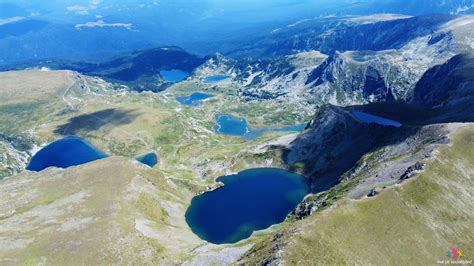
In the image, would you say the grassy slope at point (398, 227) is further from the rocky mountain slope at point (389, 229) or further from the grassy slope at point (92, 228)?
the grassy slope at point (92, 228)

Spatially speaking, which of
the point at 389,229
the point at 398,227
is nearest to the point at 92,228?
the point at 389,229

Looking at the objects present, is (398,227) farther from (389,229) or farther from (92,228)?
(92,228)

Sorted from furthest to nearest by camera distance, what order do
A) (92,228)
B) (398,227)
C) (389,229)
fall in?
(92,228)
(398,227)
(389,229)

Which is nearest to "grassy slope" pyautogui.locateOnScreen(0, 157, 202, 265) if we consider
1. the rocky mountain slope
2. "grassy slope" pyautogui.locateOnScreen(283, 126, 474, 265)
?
the rocky mountain slope

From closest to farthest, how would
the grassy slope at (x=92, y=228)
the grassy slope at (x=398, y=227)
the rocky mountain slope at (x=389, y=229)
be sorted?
the rocky mountain slope at (x=389, y=229) < the grassy slope at (x=398, y=227) < the grassy slope at (x=92, y=228)

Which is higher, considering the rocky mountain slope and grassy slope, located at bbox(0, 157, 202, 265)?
the rocky mountain slope

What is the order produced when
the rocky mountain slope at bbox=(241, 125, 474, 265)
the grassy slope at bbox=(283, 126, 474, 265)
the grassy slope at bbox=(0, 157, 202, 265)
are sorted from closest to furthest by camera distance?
the rocky mountain slope at bbox=(241, 125, 474, 265), the grassy slope at bbox=(283, 126, 474, 265), the grassy slope at bbox=(0, 157, 202, 265)

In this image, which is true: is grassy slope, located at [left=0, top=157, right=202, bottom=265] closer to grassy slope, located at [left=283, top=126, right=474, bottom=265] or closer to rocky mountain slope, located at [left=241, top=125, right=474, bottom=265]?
rocky mountain slope, located at [left=241, top=125, right=474, bottom=265]

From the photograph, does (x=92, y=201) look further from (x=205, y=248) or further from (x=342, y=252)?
(x=342, y=252)

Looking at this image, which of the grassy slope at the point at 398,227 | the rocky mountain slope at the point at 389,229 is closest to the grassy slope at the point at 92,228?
the rocky mountain slope at the point at 389,229

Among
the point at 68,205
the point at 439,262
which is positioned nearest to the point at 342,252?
the point at 439,262
